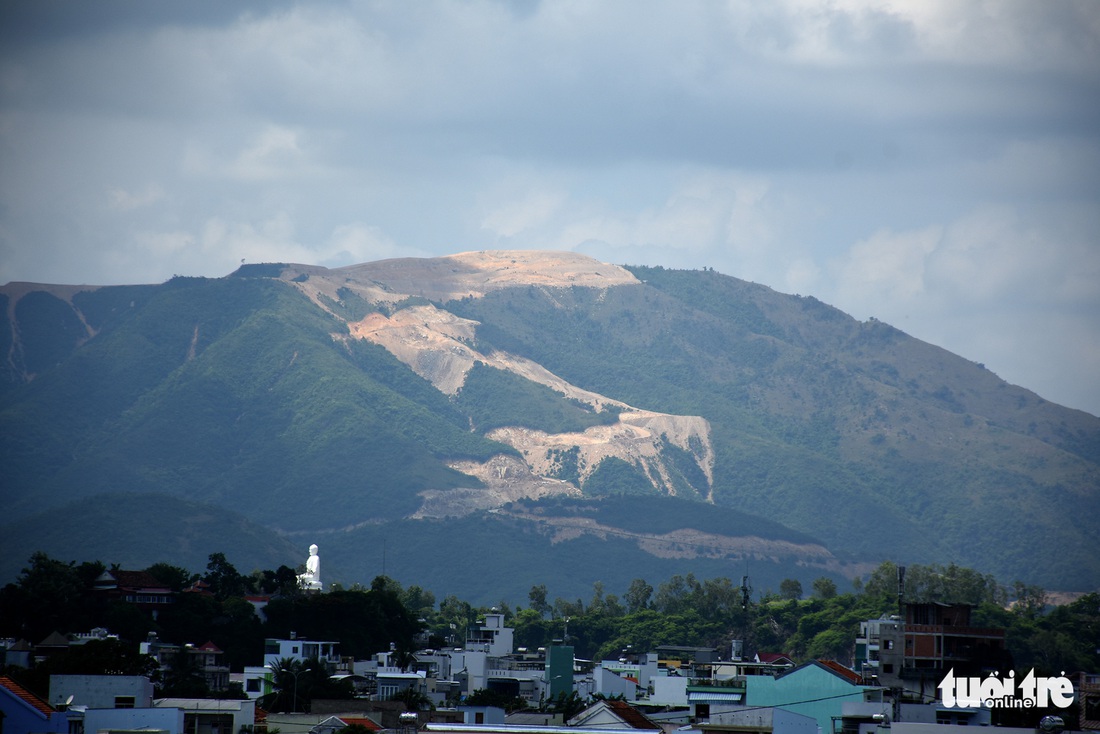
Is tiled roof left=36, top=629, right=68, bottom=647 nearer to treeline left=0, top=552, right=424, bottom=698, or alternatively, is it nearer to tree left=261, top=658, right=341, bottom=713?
treeline left=0, top=552, right=424, bottom=698

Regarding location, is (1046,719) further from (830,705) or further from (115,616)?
(115,616)

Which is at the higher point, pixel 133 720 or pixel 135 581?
pixel 135 581

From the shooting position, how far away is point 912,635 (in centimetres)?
10312

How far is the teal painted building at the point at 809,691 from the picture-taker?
3457 inches

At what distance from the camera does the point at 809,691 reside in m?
88.7

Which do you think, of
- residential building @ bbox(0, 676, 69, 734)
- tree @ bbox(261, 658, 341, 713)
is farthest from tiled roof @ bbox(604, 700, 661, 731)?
residential building @ bbox(0, 676, 69, 734)

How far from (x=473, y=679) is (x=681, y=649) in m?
51.3

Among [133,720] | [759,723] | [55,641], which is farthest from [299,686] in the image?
[133,720]

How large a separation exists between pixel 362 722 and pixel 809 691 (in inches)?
852

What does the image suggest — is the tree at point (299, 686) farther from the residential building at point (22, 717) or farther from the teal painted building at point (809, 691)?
the residential building at point (22, 717)

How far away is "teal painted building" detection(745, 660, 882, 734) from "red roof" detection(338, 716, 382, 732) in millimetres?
17866

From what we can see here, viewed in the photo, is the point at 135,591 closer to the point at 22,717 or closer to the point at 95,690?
the point at 95,690

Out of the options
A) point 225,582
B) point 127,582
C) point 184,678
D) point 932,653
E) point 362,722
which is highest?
point 225,582

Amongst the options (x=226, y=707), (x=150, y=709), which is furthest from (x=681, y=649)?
(x=150, y=709)
